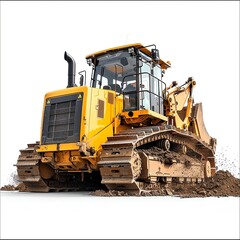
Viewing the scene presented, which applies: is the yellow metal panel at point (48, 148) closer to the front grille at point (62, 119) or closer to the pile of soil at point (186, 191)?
the front grille at point (62, 119)

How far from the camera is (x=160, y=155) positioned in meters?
8.93

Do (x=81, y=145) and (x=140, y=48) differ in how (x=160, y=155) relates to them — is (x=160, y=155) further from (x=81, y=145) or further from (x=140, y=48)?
(x=140, y=48)

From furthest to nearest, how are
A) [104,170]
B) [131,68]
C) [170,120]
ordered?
[170,120] < [131,68] < [104,170]

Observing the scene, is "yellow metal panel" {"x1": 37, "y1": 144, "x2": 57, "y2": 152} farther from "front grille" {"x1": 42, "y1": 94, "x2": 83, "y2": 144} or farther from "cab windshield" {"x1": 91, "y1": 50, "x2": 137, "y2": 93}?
"cab windshield" {"x1": 91, "y1": 50, "x2": 137, "y2": 93}

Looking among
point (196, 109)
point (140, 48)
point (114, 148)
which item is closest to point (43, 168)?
point (114, 148)

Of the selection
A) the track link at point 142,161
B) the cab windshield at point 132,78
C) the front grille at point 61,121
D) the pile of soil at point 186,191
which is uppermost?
the cab windshield at point 132,78

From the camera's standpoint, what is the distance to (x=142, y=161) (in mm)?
8016

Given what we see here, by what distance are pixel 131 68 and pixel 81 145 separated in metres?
2.88

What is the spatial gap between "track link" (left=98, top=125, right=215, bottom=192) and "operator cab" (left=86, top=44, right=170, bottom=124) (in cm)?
88

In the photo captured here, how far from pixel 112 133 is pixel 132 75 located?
1700 millimetres

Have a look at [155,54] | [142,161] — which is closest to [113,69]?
[155,54]

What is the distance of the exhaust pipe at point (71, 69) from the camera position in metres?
9.40

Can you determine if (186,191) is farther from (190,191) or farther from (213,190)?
(213,190)

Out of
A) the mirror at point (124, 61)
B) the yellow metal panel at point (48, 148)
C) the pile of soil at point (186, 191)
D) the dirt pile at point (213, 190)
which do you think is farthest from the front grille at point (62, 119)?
the dirt pile at point (213, 190)
